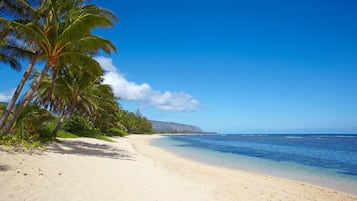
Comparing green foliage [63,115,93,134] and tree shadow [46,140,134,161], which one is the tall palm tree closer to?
tree shadow [46,140,134,161]

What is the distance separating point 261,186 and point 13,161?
7882 millimetres

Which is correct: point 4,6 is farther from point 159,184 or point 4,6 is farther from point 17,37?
point 159,184

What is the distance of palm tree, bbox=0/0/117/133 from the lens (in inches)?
427

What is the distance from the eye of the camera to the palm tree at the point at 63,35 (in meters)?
10.8

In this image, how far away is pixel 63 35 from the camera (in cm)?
Answer: 1084

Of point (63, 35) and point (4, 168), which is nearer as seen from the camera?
point (4, 168)

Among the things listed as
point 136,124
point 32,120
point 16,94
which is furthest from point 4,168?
point 136,124

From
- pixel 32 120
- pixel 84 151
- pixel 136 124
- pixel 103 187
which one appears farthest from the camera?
pixel 136 124

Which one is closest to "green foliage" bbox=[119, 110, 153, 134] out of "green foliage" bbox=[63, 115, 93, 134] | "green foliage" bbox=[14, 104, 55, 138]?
"green foliage" bbox=[63, 115, 93, 134]

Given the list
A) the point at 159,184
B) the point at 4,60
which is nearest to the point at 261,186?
the point at 159,184

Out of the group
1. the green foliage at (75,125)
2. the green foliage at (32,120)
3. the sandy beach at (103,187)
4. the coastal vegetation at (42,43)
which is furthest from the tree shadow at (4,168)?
the green foliage at (75,125)

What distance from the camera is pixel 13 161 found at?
22.5 feet

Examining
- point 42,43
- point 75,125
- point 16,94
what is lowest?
point 75,125

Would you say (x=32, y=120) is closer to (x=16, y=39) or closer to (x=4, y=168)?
(x=16, y=39)
